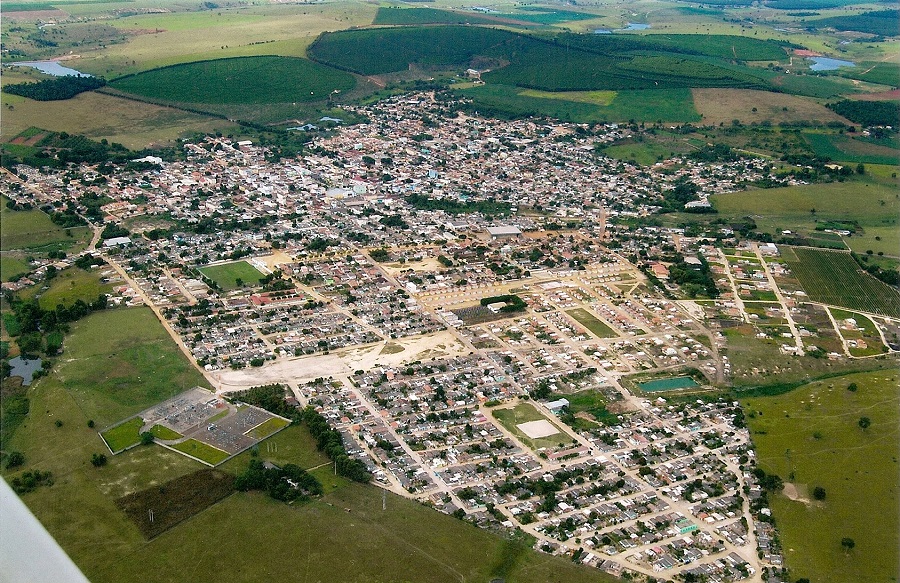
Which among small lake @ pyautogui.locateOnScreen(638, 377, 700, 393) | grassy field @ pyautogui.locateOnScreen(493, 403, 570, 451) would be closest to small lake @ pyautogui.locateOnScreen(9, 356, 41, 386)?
grassy field @ pyautogui.locateOnScreen(493, 403, 570, 451)

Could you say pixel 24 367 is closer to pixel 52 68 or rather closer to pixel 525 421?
pixel 525 421

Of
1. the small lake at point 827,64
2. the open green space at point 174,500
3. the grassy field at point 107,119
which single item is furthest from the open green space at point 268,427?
the small lake at point 827,64

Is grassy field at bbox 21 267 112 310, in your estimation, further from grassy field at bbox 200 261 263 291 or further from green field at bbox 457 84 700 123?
green field at bbox 457 84 700 123

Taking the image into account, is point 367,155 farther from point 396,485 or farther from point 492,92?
point 396,485

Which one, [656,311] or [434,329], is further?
[656,311]

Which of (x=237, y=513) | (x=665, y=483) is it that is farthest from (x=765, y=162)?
(x=237, y=513)
